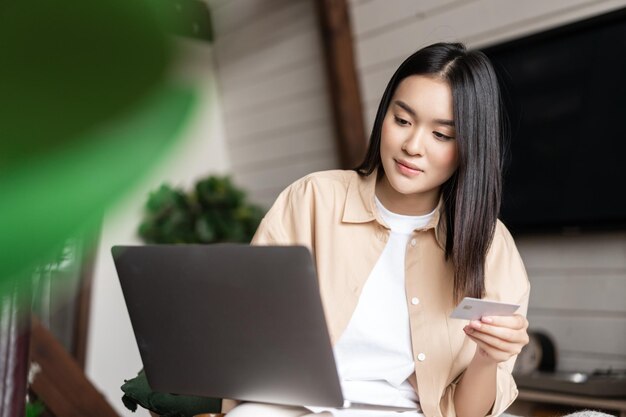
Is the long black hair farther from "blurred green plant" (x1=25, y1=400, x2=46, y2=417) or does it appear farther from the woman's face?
"blurred green plant" (x1=25, y1=400, x2=46, y2=417)

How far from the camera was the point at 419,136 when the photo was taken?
38.8 inches

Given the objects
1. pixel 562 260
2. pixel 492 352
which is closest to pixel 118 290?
pixel 562 260

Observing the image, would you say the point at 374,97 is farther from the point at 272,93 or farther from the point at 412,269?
the point at 412,269

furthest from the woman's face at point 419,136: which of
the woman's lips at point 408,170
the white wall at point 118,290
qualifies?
the white wall at point 118,290

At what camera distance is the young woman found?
39.0 inches

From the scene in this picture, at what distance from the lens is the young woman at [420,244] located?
992 mm

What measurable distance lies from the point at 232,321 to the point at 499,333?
372 millimetres

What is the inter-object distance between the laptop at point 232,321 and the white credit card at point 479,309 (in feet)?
0.59

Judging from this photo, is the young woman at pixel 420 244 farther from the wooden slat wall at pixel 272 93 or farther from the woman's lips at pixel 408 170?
the wooden slat wall at pixel 272 93

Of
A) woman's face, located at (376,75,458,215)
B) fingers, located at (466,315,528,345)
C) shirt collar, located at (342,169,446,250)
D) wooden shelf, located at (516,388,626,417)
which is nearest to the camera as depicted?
fingers, located at (466,315,528,345)

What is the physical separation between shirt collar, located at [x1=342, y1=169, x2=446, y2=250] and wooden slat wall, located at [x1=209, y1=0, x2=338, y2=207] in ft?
6.30

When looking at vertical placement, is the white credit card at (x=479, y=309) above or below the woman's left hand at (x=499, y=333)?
above

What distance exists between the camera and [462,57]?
102 cm

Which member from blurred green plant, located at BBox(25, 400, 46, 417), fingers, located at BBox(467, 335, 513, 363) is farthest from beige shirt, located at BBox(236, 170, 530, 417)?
blurred green plant, located at BBox(25, 400, 46, 417)
